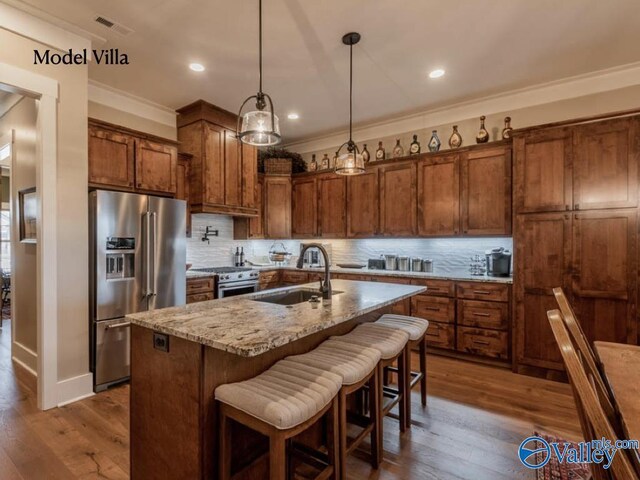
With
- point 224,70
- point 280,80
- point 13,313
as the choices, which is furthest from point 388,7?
point 13,313

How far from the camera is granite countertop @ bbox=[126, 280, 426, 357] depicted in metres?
1.30

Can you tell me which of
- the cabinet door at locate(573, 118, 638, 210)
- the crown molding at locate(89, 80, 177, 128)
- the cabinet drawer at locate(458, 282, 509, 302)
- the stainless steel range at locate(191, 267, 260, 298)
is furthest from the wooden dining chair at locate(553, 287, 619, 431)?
the crown molding at locate(89, 80, 177, 128)

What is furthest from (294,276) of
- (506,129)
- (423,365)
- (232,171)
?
(506,129)

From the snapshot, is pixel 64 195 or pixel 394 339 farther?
pixel 64 195

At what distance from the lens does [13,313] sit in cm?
377

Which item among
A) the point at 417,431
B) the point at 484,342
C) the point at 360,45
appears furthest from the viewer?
the point at 484,342

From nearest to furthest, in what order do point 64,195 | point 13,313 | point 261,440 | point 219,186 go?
point 261,440
point 64,195
point 13,313
point 219,186

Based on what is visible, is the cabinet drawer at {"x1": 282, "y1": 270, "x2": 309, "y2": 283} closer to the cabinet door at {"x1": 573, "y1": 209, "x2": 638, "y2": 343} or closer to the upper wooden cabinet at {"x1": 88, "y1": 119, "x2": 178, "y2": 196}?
the upper wooden cabinet at {"x1": 88, "y1": 119, "x2": 178, "y2": 196}

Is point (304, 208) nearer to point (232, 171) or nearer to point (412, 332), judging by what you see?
point (232, 171)

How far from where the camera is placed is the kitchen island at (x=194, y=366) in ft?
4.67

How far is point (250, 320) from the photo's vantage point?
5.32 ft

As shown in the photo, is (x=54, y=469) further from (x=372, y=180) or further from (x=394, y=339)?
(x=372, y=180)

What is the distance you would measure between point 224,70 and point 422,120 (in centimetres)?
269

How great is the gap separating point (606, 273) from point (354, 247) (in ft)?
10.1
